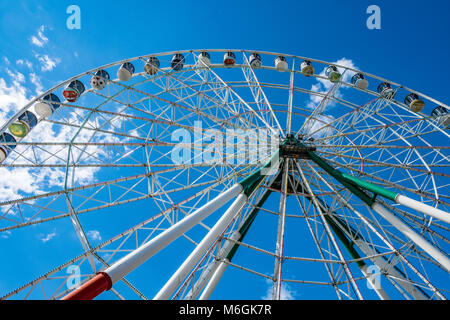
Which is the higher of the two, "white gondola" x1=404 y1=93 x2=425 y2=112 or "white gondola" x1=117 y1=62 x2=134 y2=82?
"white gondola" x1=404 y1=93 x2=425 y2=112

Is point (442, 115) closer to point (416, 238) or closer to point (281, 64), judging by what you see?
point (416, 238)

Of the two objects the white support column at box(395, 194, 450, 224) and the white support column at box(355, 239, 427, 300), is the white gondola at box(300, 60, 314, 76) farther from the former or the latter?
the white support column at box(355, 239, 427, 300)

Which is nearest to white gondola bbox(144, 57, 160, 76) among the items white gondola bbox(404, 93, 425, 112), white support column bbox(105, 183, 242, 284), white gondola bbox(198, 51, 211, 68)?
white gondola bbox(198, 51, 211, 68)

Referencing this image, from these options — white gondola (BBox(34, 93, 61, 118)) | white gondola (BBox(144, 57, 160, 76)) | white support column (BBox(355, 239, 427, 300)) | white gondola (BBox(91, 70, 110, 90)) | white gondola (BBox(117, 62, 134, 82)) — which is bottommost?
white gondola (BBox(34, 93, 61, 118))

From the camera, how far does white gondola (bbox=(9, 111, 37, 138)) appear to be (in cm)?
1232

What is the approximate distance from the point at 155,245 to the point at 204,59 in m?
15.3

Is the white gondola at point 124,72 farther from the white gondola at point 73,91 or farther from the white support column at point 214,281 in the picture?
the white support column at point 214,281

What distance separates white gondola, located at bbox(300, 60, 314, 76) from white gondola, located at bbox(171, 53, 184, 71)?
8975mm

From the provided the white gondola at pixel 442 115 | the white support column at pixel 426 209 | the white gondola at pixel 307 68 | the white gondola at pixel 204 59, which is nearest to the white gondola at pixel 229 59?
the white gondola at pixel 204 59

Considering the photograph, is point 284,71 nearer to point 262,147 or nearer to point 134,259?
point 262,147

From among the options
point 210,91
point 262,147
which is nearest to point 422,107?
point 262,147

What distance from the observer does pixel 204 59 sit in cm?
1919

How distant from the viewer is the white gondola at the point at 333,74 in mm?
19625

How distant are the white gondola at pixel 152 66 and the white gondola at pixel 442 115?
18837 millimetres
